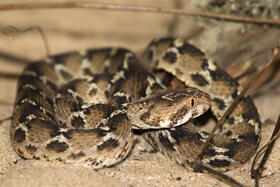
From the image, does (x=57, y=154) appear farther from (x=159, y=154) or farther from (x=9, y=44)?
(x=9, y=44)

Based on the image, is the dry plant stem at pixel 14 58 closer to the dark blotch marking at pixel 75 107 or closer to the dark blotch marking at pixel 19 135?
the dark blotch marking at pixel 75 107

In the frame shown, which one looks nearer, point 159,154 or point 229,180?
point 229,180

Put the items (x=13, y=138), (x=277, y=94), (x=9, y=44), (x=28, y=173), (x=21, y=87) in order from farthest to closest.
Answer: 1. (x=9, y=44)
2. (x=277, y=94)
3. (x=21, y=87)
4. (x=13, y=138)
5. (x=28, y=173)

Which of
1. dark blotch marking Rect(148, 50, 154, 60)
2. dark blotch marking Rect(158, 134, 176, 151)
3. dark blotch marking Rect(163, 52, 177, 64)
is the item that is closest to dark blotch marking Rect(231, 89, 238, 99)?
dark blotch marking Rect(163, 52, 177, 64)

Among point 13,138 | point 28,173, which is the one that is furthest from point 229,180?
point 13,138

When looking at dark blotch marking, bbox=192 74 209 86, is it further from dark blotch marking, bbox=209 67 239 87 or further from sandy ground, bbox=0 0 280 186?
sandy ground, bbox=0 0 280 186

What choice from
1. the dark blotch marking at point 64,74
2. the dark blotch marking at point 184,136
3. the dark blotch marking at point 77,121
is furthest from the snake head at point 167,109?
the dark blotch marking at point 64,74
